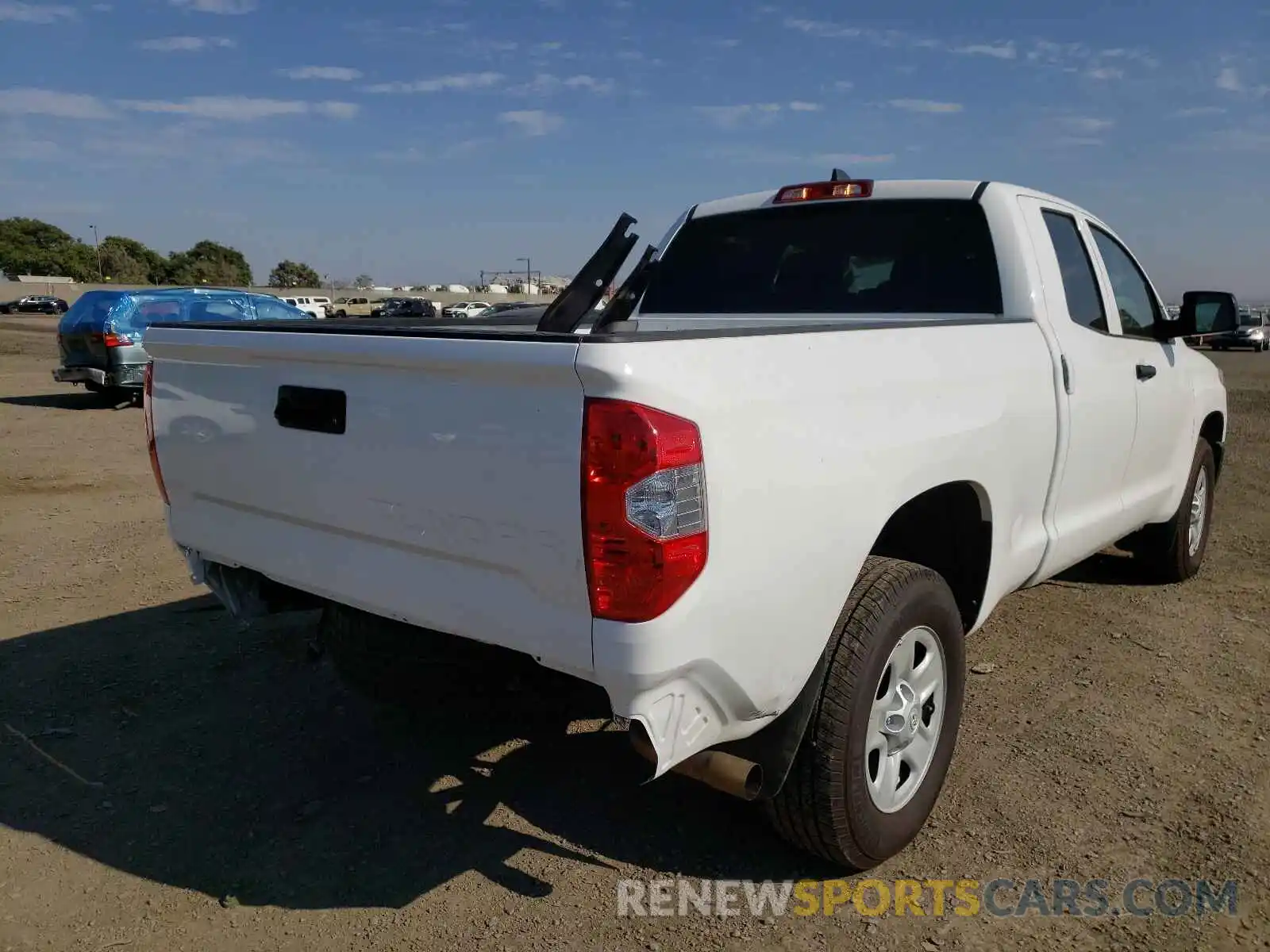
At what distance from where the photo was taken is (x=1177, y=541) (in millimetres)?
5266

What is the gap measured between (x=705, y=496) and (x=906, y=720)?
4.03ft

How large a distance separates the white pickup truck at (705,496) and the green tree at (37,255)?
101 metres

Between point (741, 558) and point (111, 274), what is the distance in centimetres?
10320

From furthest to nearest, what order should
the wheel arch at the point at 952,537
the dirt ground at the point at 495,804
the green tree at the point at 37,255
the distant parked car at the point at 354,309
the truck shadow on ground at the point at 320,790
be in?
the green tree at the point at 37,255 < the distant parked car at the point at 354,309 < the wheel arch at the point at 952,537 < the truck shadow on ground at the point at 320,790 < the dirt ground at the point at 495,804

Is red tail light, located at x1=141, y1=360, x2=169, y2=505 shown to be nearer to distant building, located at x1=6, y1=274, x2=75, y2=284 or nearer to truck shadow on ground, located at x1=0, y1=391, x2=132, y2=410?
truck shadow on ground, located at x1=0, y1=391, x2=132, y2=410

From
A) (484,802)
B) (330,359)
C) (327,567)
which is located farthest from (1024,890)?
(330,359)

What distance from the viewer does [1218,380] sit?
18.3 ft

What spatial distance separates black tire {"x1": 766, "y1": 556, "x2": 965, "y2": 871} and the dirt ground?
0.62 feet

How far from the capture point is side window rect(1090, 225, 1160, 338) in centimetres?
441

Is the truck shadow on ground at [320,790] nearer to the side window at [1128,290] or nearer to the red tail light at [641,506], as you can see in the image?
the red tail light at [641,506]

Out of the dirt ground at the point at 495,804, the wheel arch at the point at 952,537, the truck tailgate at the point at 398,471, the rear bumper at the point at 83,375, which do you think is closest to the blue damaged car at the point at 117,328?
the rear bumper at the point at 83,375

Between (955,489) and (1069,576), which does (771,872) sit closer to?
(955,489)

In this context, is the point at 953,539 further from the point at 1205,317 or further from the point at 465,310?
the point at 465,310

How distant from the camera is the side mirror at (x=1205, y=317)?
4.61 metres
